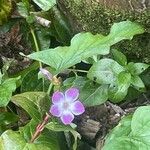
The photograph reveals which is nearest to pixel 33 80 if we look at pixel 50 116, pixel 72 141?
pixel 72 141

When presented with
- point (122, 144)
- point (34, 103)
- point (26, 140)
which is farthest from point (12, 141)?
point (122, 144)

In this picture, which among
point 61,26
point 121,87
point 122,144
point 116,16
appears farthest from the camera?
point 61,26

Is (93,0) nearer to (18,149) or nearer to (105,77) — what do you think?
(105,77)

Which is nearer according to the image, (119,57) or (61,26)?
(119,57)

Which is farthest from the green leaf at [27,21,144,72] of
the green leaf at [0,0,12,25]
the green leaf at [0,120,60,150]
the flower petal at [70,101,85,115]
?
the green leaf at [0,0,12,25]

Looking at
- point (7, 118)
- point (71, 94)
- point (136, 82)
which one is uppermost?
point (71, 94)

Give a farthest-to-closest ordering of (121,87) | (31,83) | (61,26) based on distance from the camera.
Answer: (61,26) < (31,83) < (121,87)

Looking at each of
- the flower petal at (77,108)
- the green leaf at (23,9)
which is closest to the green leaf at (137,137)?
the flower petal at (77,108)

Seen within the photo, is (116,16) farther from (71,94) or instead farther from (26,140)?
(26,140)

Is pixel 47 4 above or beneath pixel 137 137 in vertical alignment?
above
